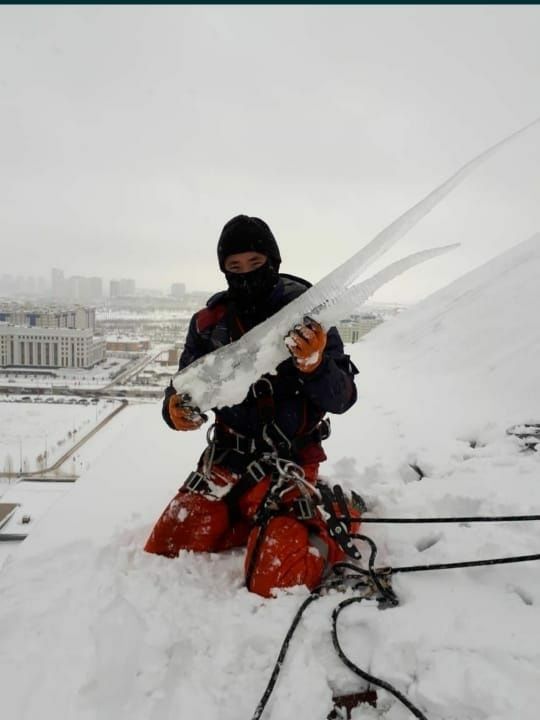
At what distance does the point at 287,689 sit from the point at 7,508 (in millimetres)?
4898

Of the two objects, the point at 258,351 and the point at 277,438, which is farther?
the point at 277,438

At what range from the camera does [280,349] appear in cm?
225

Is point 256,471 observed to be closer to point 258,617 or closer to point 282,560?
point 282,560

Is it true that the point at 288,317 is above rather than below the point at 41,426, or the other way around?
above

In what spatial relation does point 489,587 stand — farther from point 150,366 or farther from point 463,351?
point 150,366

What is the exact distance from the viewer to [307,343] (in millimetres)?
2096

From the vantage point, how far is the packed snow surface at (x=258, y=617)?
1.46 meters

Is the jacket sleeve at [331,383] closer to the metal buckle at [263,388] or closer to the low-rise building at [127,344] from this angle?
the metal buckle at [263,388]

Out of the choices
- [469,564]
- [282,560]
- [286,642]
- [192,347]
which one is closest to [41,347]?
[192,347]

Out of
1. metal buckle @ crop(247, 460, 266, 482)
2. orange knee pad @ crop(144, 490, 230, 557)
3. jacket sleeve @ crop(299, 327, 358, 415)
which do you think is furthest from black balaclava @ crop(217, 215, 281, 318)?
orange knee pad @ crop(144, 490, 230, 557)

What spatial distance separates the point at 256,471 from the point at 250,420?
31 cm

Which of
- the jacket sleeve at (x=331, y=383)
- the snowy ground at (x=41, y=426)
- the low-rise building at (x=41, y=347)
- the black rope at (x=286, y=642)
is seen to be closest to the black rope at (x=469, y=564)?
the black rope at (x=286, y=642)

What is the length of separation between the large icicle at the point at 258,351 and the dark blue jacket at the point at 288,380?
0.13m

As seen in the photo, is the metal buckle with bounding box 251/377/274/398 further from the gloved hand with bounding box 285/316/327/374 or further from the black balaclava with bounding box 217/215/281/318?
the black balaclava with bounding box 217/215/281/318
